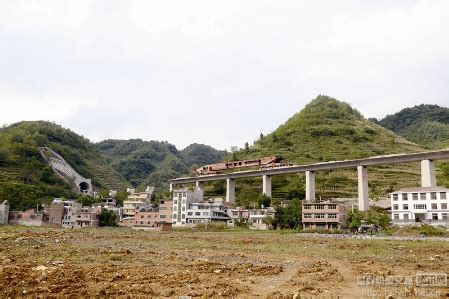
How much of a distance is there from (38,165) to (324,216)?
92.9m

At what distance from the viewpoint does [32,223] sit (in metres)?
74.1

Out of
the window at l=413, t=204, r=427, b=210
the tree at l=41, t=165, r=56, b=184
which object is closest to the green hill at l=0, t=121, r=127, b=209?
the tree at l=41, t=165, r=56, b=184

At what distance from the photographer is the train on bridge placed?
96938mm

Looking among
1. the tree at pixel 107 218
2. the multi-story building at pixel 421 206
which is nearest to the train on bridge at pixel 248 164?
the multi-story building at pixel 421 206

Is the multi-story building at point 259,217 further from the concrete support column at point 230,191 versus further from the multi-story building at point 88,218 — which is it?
the multi-story building at point 88,218

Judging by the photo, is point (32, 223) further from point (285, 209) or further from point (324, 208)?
point (324, 208)

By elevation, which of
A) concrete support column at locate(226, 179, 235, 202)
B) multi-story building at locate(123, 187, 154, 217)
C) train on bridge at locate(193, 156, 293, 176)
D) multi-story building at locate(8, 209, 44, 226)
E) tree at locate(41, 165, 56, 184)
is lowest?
multi-story building at locate(8, 209, 44, 226)

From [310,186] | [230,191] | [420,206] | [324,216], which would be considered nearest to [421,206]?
[420,206]

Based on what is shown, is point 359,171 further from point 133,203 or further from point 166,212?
point 133,203

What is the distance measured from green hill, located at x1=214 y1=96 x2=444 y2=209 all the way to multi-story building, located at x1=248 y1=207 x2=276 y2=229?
21.1m

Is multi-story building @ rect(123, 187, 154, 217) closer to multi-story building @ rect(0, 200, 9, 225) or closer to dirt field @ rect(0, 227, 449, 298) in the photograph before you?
multi-story building @ rect(0, 200, 9, 225)

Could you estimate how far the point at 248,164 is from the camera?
10375cm

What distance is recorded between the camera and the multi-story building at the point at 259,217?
210 ft

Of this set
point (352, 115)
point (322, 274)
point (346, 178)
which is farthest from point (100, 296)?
point (352, 115)
